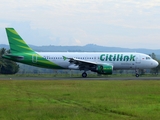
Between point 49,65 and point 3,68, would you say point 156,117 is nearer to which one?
point 49,65

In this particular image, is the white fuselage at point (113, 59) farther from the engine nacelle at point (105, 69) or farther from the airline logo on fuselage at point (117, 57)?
the engine nacelle at point (105, 69)

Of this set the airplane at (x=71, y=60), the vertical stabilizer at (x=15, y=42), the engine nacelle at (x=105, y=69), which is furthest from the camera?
the vertical stabilizer at (x=15, y=42)

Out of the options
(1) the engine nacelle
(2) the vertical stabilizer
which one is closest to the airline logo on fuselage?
(1) the engine nacelle

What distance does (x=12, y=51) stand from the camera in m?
50.7

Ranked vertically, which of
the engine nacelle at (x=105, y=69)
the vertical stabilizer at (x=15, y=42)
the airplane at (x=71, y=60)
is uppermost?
the vertical stabilizer at (x=15, y=42)

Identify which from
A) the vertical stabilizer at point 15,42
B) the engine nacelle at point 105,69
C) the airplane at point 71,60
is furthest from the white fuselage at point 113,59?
the vertical stabilizer at point 15,42

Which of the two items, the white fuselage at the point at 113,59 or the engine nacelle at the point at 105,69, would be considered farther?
the white fuselage at the point at 113,59

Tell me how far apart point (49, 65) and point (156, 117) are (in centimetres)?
3900

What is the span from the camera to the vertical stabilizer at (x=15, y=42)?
166 ft

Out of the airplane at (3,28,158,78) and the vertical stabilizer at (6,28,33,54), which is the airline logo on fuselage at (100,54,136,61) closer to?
the airplane at (3,28,158,78)

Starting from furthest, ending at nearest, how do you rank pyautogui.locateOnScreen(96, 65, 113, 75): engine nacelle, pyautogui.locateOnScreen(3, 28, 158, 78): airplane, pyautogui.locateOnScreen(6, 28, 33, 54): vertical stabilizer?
pyautogui.locateOnScreen(6, 28, 33, 54): vertical stabilizer, pyautogui.locateOnScreen(3, 28, 158, 78): airplane, pyautogui.locateOnScreen(96, 65, 113, 75): engine nacelle

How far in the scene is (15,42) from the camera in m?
50.9

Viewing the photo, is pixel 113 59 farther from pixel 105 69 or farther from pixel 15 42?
pixel 15 42

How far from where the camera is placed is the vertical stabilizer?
166 ft
